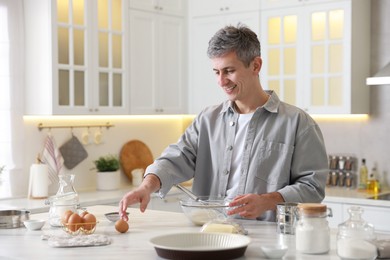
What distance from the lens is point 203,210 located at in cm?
260

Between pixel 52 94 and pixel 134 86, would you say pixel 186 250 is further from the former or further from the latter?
pixel 134 86

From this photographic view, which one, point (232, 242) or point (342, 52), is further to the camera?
point (342, 52)

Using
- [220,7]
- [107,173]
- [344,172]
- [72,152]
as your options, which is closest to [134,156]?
[107,173]

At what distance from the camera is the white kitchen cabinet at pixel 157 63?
17.7ft

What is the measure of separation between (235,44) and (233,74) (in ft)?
0.42

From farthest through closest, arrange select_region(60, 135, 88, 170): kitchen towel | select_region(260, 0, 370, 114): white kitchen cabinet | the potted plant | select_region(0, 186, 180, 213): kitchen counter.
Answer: the potted plant
select_region(60, 135, 88, 170): kitchen towel
select_region(260, 0, 370, 114): white kitchen cabinet
select_region(0, 186, 180, 213): kitchen counter

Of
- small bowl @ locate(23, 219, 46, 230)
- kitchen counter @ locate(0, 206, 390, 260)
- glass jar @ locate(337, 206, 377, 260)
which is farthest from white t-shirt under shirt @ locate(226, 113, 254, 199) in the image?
glass jar @ locate(337, 206, 377, 260)

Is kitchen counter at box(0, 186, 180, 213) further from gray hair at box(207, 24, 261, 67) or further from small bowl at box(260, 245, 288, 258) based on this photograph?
small bowl at box(260, 245, 288, 258)

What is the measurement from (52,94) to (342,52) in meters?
2.11

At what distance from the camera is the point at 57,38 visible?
4762mm

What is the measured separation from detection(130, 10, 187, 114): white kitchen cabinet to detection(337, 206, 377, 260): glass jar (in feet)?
11.3

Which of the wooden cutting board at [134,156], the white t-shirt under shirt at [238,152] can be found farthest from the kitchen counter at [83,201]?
the white t-shirt under shirt at [238,152]

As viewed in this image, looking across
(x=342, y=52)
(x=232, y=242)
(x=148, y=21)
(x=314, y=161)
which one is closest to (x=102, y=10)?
(x=148, y=21)

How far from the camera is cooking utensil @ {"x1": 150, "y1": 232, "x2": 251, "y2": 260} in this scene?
208 centimetres
